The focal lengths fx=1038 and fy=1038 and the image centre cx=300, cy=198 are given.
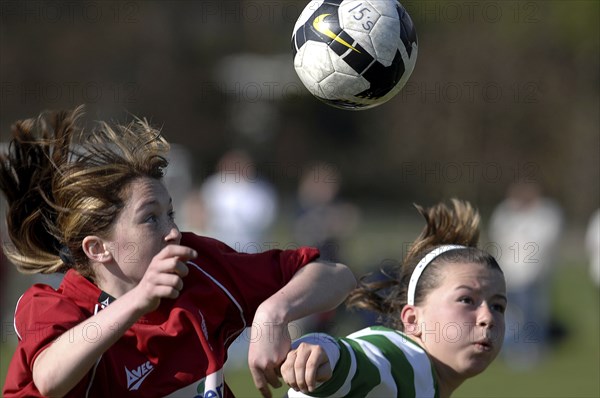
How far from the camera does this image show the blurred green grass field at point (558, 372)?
29.5 feet

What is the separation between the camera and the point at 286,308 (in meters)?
3.47

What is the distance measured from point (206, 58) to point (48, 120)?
125ft

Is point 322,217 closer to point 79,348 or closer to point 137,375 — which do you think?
point 137,375

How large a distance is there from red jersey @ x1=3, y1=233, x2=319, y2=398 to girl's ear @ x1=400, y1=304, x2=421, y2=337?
600 mm

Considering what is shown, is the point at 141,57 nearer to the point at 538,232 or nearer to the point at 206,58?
the point at 206,58

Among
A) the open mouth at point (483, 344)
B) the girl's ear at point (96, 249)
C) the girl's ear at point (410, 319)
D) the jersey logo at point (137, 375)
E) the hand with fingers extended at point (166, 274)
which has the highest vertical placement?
the hand with fingers extended at point (166, 274)

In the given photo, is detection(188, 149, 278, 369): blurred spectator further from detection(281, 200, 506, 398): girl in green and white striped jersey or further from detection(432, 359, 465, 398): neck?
detection(432, 359, 465, 398): neck

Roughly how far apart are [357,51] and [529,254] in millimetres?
9643

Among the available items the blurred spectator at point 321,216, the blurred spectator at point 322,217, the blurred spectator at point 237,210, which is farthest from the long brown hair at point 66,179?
the blurred spectator at point 321,216

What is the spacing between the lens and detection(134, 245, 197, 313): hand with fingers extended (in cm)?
309

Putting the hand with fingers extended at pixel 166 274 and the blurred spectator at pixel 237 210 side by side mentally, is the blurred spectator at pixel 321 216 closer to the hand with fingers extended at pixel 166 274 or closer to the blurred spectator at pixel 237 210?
the blurred spectator at pixel 237 210

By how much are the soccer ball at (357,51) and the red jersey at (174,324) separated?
0.92 m

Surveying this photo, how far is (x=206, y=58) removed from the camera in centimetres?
4172

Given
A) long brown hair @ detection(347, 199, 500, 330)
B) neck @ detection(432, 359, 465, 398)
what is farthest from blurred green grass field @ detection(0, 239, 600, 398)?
neck @ detection(432, 359, 465, 398)
